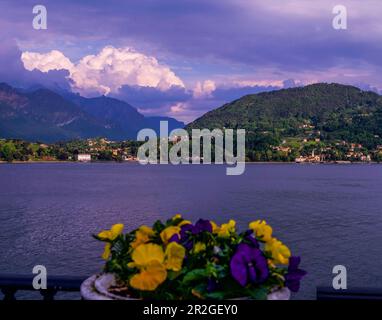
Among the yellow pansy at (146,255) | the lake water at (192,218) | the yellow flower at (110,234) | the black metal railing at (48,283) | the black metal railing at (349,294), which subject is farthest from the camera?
the lake water at (192,218)

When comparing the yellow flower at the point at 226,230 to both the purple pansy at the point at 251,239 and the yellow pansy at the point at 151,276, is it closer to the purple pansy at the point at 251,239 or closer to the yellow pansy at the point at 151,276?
the purple pansy at the point at 251,239

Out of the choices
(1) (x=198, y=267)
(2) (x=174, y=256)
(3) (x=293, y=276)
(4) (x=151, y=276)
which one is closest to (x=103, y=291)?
(4) (x=151, y=276)

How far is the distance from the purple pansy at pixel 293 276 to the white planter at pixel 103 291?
0.06 m

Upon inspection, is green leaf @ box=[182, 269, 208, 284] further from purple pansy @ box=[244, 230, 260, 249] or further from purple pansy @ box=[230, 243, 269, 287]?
purple pansy @ box=[244, 230, 260, 249]

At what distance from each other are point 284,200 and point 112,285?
8651 cm

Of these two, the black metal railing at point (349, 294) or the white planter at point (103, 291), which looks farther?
the black metal railing at point (349, 294)

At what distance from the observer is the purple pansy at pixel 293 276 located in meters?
3.10

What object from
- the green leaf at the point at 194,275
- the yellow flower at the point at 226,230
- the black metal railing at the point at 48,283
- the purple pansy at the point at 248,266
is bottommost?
the black metal railing at the point at 48,283

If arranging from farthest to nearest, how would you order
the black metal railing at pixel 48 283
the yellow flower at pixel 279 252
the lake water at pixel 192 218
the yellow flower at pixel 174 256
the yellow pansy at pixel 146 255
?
1. the lake water at pixel 192 218
2. the black metal railing at pixel 48 283
3. the yellow flower at pixel 279 252
4. the yellow flower at pixel 174 256
5. the yellow pansy at pixel 146 255

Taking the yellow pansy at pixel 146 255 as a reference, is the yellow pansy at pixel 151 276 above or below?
below

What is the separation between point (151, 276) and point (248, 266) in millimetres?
551

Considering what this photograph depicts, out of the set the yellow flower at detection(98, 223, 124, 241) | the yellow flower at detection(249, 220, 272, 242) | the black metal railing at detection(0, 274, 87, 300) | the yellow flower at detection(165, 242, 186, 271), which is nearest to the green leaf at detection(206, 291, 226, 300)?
the yellow flower at detection(165, 242, 186, 271)

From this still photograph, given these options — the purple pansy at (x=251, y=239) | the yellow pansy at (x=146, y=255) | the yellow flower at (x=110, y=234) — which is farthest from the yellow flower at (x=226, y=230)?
the yellow flower at (x=110, y=234)
